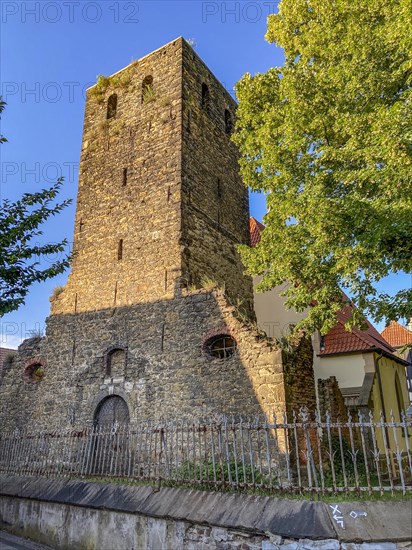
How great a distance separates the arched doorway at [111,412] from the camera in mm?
11633

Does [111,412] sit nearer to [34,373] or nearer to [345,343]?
[34,373]

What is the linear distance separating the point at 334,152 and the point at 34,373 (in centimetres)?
1127

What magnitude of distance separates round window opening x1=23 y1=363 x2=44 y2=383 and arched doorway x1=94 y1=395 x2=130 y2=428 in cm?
287

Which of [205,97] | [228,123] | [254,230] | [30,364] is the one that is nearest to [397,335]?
[254,230]

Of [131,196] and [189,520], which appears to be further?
[131,196]

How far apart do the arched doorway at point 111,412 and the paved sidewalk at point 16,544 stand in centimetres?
Answer: 353

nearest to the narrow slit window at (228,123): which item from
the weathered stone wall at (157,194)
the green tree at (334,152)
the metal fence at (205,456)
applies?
the weathered stone wall at (157,194)

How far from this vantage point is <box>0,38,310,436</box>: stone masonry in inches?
416

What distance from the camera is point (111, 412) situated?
11.9 metres

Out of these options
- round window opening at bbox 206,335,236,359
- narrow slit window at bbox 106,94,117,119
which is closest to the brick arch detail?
round window opening at bbox 206,335,236,359

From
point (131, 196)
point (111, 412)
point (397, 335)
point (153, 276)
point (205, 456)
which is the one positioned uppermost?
point (131, 196)

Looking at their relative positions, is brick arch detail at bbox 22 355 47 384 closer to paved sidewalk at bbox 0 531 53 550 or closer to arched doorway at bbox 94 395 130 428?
arched doorway at bbox 94 395 130 428

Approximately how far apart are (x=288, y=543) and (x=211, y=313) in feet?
20.5

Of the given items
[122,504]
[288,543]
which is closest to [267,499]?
[288,543]
